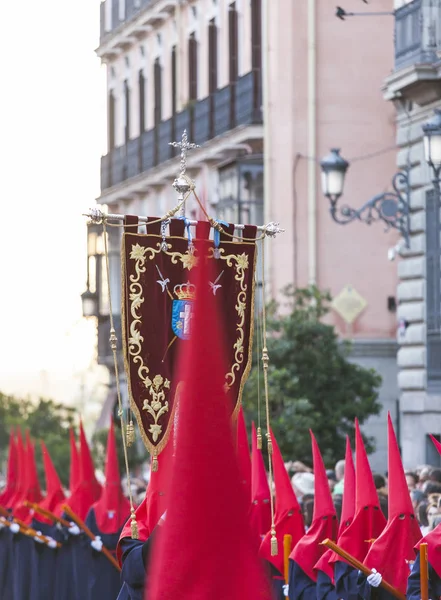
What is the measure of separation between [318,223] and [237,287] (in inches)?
625

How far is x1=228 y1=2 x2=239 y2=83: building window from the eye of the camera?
28.1 meters

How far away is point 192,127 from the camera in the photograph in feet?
96.6

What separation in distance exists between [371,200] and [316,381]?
7.07 ft

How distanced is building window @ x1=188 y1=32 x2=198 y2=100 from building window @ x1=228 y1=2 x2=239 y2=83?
1.94 m

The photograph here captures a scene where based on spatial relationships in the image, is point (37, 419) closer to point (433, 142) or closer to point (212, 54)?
point (212, 54)

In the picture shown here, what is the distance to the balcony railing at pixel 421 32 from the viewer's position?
750 inches

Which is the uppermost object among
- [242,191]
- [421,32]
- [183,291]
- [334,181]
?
[421,32]

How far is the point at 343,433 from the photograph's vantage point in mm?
Result: 18906

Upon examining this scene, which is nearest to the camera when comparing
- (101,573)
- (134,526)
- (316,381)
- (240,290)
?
(134,526)

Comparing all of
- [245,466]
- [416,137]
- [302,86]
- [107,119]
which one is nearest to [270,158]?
[302,86]

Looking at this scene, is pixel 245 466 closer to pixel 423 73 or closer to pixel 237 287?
pixel 237 287

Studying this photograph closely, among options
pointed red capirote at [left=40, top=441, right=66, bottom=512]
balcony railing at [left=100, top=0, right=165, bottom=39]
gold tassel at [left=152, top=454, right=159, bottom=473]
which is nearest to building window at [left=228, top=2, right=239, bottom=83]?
balcony railing at [left=100, top=0, right=165, bottom=39]

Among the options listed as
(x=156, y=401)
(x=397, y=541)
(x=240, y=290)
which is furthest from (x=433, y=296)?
(x=156, y=401)

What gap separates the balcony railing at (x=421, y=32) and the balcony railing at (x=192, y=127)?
6793 mm
